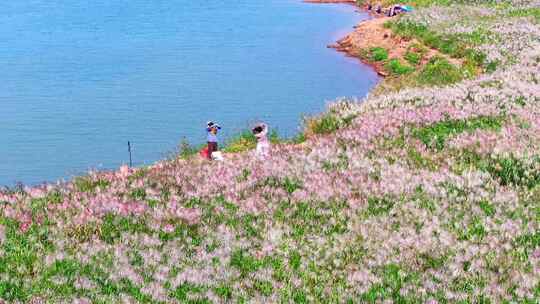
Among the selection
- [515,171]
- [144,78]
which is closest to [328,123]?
[515,171]

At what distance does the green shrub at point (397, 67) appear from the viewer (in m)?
40.6

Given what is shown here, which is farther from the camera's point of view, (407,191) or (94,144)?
(94,144)

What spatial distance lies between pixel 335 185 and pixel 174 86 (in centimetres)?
2472

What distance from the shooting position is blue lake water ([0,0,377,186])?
28.9 meters

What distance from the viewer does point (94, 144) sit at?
94.4 feet

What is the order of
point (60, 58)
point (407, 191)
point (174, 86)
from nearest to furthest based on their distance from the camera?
1. point (407, 191)
2. point (174, 86)
3. point (60, 58)

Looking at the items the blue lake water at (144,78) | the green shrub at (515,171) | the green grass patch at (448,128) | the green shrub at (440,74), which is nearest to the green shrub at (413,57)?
the blue lake water at (144,78)

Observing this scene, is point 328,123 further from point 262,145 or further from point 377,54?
point 377,54

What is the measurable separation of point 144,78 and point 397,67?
13874mm

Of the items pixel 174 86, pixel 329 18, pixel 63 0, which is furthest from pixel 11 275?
pixel 63 0

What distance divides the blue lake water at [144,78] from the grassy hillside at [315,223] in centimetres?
916

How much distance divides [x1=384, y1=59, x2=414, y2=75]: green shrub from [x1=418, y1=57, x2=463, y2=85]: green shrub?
5160 millimetres

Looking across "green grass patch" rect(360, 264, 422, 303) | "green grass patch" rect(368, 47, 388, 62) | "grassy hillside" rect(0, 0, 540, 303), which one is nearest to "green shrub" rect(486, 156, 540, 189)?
"grassy hillside" rect(0, 0, 540, 303)

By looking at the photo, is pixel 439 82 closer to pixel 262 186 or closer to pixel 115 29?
pixel 262 186
